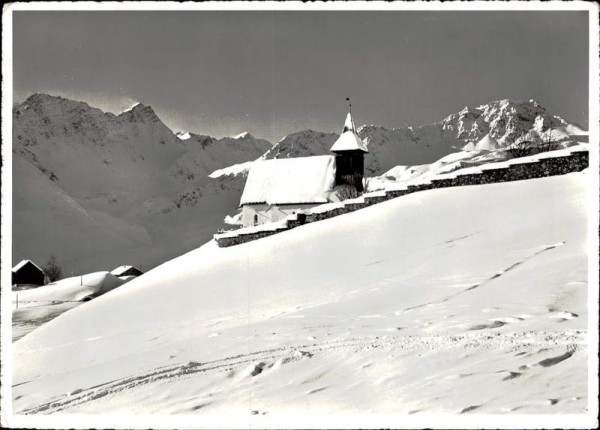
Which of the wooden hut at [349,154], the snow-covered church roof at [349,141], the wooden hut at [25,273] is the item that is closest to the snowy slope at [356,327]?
the wooden hut at [25,273]

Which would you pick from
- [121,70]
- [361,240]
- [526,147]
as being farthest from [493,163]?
[121,70]

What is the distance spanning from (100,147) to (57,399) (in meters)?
2.52

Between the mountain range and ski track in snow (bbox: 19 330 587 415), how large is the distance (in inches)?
57.1

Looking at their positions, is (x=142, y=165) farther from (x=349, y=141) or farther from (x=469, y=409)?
(x=469, y=409)

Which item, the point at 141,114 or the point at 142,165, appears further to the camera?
the point at 142,165

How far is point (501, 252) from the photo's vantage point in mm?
4852

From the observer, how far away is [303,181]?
6.04m

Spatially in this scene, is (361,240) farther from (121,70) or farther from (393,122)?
(121,70)

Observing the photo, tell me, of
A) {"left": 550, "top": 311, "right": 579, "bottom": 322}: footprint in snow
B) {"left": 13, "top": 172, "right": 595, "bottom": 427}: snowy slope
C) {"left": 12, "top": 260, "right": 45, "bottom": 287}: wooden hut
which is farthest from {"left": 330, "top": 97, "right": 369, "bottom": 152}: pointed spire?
{"left": 12, "top": 260, "right": 45, "bottom": 287}: wooden hut

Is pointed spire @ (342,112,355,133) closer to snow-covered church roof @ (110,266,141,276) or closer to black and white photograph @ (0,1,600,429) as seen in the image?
black and white photograph @ (0,1,600,429)

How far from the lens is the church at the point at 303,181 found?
5.40 metres

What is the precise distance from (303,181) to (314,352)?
7.46 feet

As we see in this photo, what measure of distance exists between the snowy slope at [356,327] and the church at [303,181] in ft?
1.96

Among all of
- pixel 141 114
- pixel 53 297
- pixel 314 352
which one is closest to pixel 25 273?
pixel 53 297
